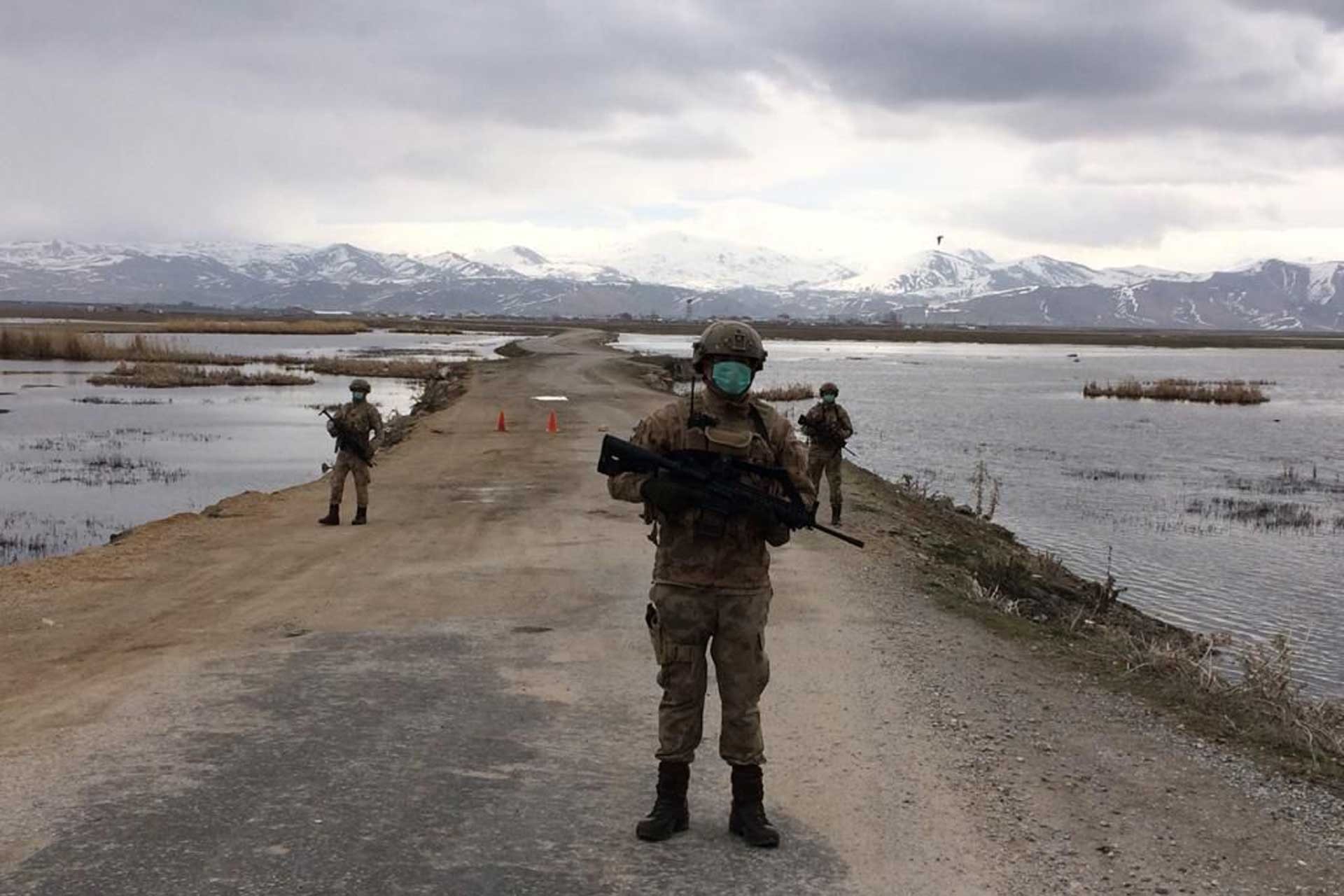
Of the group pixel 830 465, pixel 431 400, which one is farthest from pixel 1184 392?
pixel 830 465

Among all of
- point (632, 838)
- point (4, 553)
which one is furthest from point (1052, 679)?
point (4, 553)

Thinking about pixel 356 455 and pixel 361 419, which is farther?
pixel 356 455

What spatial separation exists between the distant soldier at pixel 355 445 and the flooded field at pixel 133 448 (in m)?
4.70

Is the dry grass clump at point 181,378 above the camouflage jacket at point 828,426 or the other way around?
the other way around

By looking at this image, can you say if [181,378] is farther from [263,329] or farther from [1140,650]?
[263,329]

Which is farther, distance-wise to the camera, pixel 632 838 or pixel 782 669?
pixel 782 669

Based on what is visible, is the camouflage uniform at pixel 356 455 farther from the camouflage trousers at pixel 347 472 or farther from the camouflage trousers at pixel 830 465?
the camouflage trousers at pixel 830 465

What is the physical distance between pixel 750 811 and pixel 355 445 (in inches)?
428

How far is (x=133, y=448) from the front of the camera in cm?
2962

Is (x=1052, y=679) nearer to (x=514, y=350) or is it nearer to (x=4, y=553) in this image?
(x=4, y=553)

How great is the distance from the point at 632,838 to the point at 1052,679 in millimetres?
4678

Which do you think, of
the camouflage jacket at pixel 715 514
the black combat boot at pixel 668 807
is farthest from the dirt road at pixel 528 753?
the camouflage jacket at pixel 715 514

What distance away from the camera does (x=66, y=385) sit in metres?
49.1

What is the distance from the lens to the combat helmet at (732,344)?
18.0 ft
